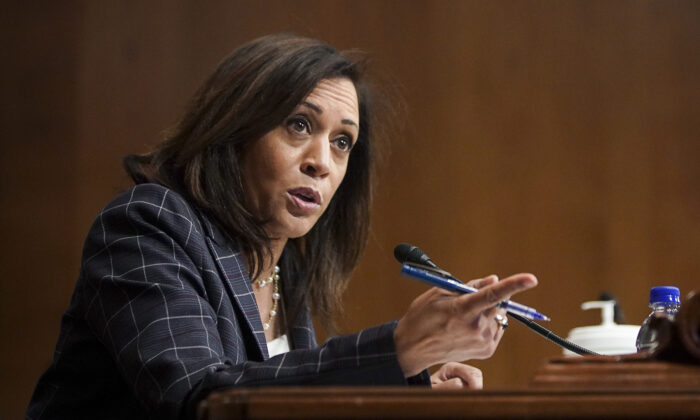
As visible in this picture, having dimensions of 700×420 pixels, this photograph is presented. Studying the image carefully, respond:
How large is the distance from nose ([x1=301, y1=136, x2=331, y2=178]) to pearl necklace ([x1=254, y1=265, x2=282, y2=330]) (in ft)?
0.89

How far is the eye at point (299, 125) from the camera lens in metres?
1.75

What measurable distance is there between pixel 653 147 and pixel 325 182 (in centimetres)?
188

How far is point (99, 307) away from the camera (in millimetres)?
1290

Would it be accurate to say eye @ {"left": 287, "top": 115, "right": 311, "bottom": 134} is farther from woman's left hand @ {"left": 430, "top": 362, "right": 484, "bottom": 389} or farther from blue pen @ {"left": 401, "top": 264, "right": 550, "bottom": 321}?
blue pen @ {"left": 401, "top": 264, "right": 550, "bottom": 321}

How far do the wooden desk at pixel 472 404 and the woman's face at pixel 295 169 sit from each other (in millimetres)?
1107

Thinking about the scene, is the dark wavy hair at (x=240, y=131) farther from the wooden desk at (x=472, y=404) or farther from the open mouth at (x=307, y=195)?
the wooden desk at (x=472, y=404)

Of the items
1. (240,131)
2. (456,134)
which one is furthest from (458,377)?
(456,134)

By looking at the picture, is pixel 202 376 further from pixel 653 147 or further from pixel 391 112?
pixel 653 147

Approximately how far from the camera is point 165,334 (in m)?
1.17

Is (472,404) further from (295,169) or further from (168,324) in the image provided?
(295,169)

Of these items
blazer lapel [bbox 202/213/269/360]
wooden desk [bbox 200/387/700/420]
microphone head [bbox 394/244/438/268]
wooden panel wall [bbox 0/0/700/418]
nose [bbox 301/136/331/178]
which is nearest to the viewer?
wooden desk [bbox 200/387/700/420]

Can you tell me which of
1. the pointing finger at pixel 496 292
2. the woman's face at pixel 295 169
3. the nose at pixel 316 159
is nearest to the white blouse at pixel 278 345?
the woman's face at pixel 295 169

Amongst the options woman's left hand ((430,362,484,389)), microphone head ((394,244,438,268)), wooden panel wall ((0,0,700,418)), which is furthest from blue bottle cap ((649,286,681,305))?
wooden panel wall ((0,0,700,418))

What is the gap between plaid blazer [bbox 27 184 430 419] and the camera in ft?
3.30
